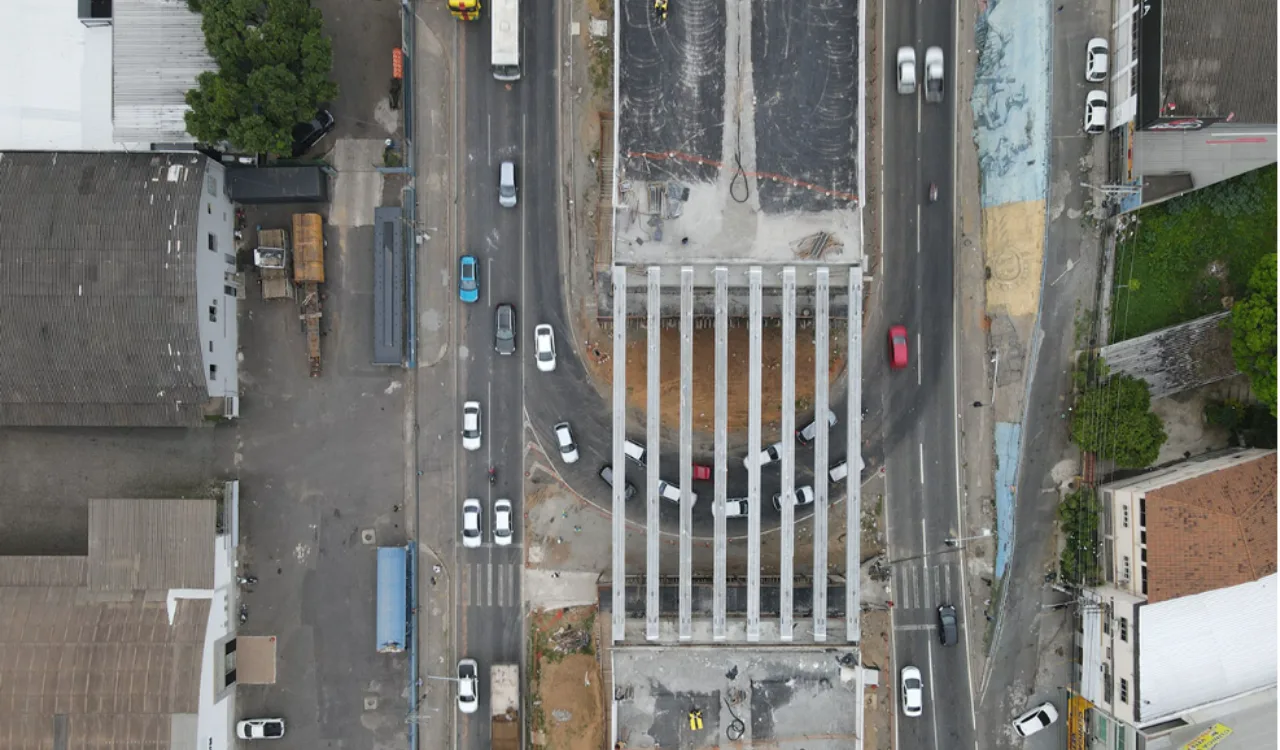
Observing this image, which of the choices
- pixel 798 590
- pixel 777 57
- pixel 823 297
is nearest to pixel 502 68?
pixel 777 57

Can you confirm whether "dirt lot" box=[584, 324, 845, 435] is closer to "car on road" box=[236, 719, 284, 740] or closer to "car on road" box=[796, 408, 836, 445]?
"car on road" box=[796, 408, 836, 445]

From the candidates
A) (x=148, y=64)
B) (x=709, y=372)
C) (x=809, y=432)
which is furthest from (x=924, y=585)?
(x=148, y=64)

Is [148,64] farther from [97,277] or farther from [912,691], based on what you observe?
[912,691]

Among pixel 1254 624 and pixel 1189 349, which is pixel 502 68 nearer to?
pixel 1189 349

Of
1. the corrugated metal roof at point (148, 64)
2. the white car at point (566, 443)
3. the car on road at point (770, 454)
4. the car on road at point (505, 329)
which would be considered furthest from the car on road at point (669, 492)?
the corrugated metal roof at point (148, 64)

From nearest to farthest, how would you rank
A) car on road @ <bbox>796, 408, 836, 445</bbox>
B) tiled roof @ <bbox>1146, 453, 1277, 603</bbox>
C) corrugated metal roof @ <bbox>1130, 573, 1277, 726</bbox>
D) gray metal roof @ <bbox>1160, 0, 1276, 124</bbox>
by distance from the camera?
gray metal roof @ <bbox>1160, 0, 1276, 124</bbox>
tiled roof @ <bbox>1146, 453, 1277, 603</bbox>
corrugated metal roof @ <bbox>1130, 573, 1277, 726</bbox>
car on road @ <bbox>796, 408, 836, 445</bbox>

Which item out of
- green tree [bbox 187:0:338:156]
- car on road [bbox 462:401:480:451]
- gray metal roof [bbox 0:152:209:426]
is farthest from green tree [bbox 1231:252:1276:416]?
gray metal roof [bbox 0:152:209:426]
